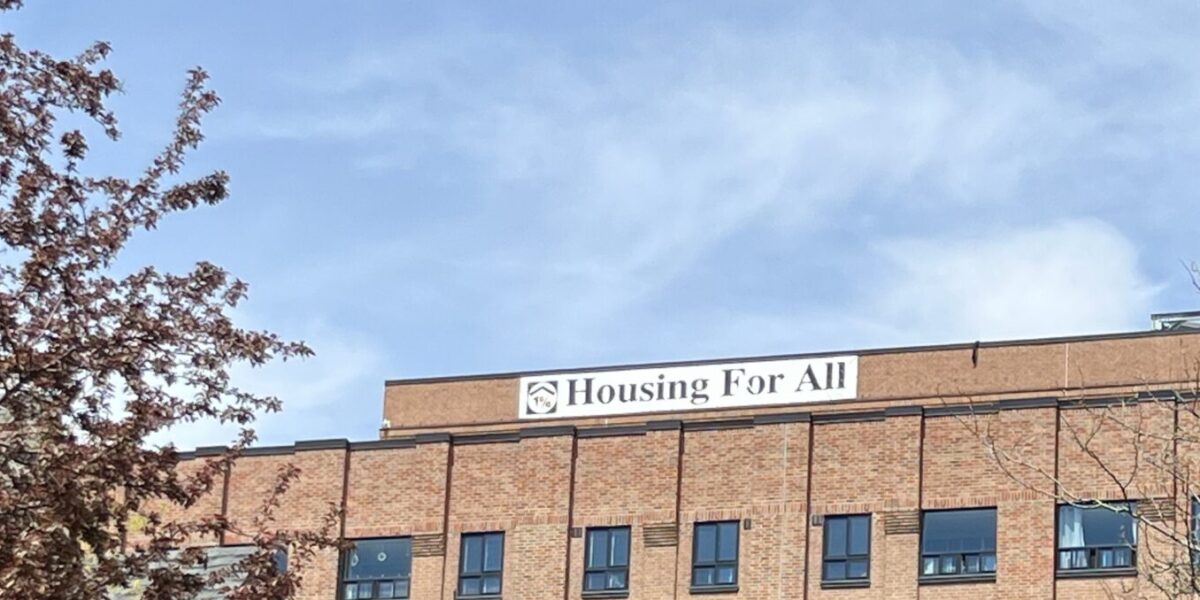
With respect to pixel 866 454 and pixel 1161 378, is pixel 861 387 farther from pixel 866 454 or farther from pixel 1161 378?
pixel 866 454

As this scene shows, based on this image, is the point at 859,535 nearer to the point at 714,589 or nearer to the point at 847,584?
the point at 847,584

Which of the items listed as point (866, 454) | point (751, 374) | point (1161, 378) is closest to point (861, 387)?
point (751, 374)

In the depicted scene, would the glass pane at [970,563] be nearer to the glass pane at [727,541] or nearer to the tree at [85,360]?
the glass pane at [727,541]

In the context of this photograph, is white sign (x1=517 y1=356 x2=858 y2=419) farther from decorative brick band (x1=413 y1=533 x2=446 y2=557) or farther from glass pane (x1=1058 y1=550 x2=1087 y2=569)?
glass pane (x1=1058 y1=550 x2=1087 y2=569)

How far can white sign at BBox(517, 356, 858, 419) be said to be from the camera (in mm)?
60562

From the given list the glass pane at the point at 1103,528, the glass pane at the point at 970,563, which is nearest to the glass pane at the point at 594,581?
the glass pane at the point at 970,563

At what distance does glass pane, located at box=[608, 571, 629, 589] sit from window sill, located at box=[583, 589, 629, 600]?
110 millimetres

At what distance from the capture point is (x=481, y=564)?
172ft

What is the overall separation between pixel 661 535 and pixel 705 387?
34.7 feet

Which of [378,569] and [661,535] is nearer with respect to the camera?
[661,535]

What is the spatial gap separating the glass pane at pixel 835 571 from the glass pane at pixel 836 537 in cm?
17

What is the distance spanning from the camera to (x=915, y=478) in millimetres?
49375

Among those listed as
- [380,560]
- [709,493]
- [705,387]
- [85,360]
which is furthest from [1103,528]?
[85,360]

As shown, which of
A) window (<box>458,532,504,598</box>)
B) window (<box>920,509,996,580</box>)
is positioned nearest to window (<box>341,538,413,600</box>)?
window (<box>458,532,504,598</box>)
